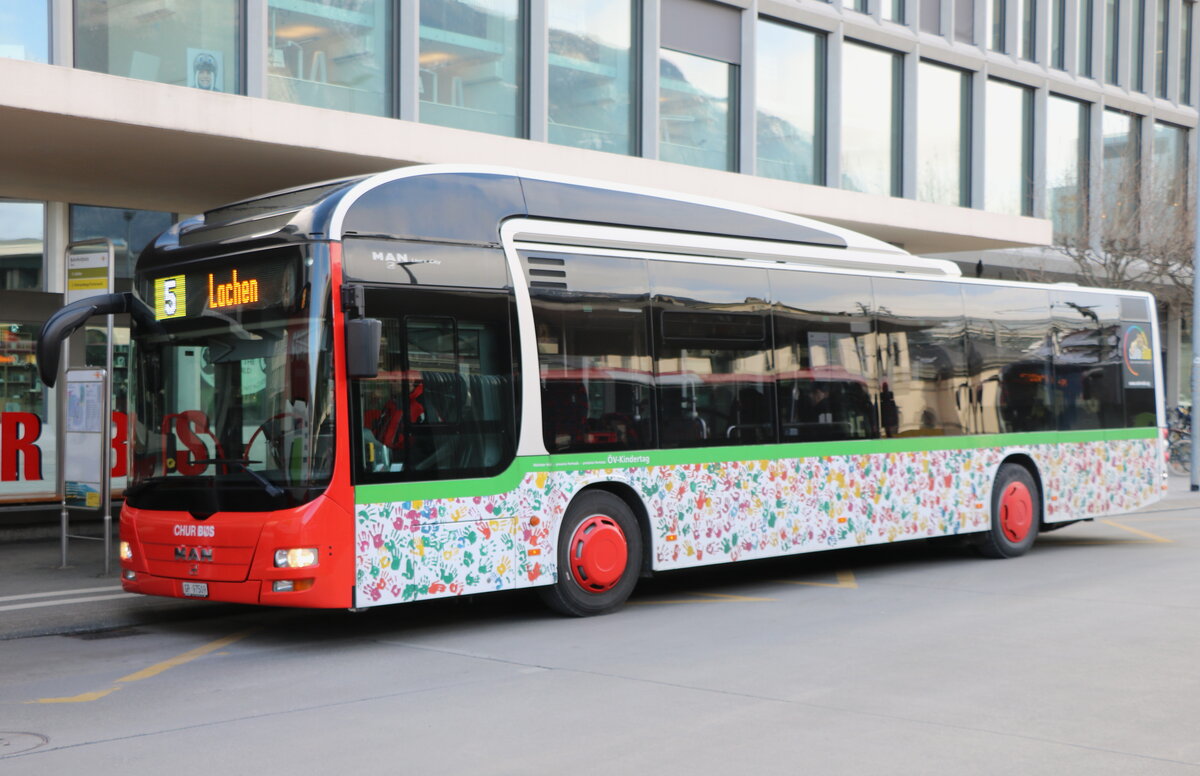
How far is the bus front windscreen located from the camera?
866cm

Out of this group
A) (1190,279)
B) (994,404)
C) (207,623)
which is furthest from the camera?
(1190,279)

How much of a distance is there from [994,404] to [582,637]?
22.0ft

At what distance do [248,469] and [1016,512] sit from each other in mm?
8927

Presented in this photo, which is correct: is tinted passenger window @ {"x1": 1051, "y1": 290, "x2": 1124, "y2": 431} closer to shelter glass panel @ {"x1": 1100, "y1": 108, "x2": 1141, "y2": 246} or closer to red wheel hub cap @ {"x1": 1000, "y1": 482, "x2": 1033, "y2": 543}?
red wheel hub cap @ {"x1": 1000, "y1": 482, "x2": 1033, "y2": 543}

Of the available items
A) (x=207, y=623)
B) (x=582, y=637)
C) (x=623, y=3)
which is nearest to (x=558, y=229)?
(x=582, y=637)

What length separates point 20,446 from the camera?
1611cm

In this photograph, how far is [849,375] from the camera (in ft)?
41.2

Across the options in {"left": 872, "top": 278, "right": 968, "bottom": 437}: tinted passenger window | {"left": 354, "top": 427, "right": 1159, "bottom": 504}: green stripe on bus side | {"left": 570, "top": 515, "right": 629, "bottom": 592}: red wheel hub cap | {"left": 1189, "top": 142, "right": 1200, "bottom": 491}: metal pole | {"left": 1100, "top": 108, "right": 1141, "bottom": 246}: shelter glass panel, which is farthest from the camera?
{"left": 1100, "top": 108, "right": 1141, "bottom": 246}: shelter glass panel

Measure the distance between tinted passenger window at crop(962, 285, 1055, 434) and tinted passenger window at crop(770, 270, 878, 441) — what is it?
5.99 ft

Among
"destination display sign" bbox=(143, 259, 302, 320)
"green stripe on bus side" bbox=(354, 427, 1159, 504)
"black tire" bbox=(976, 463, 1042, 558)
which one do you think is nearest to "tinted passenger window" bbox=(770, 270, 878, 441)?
"green stripe on bus side" bbox=(354, 427, 1159, 504)

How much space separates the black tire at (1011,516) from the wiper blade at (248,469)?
8.38m

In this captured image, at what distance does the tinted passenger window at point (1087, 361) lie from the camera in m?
15.1

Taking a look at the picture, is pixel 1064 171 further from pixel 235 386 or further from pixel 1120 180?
pixel 235 386

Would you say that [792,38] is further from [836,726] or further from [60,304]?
[836,726]
